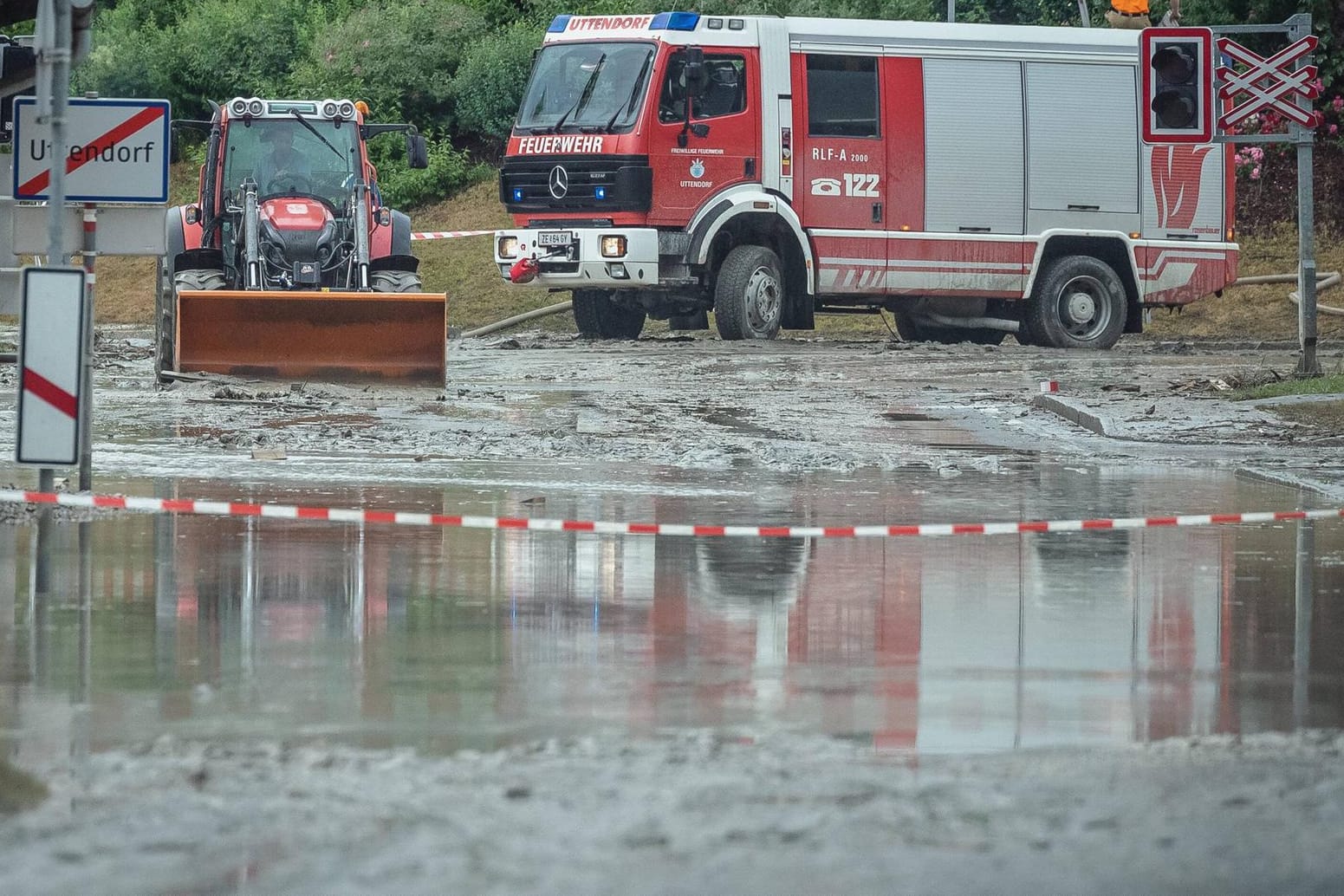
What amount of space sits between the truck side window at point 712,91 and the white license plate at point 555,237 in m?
1.70

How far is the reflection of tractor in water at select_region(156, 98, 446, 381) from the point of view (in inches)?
789

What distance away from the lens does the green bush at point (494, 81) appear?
4078 cm

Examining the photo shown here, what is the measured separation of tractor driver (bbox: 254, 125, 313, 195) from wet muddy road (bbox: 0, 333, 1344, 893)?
295 inches

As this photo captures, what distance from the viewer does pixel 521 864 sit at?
4.77 metres

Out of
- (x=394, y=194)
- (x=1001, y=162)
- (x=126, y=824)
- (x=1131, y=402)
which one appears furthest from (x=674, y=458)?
(x=394, y=194)

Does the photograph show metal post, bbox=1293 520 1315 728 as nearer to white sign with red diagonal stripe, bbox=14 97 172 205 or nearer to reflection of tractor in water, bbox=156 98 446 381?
white sign with red diagonal stripe, bbox=14 97 172 205

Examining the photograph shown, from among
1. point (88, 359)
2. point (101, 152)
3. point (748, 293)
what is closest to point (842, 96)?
point (748, 293)

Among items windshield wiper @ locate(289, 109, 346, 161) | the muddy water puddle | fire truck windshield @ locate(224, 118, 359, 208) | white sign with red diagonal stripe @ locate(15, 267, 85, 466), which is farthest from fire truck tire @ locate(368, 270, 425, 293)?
white sign with red diagonal stripe @ locate(15, 267, 85, 466)

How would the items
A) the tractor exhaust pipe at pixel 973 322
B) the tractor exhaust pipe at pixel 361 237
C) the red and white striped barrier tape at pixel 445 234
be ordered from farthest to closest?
the red and white striped barrier tape at pixel 445 234 < the tractor exhaust pipe at pixel 973 322 < the tractor exhaust pipe at pixel 361 237

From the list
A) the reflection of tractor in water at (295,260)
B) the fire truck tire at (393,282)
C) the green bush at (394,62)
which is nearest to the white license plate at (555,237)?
the reflection of tractor in water at (295,260)

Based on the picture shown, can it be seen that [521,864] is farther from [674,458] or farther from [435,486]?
[674,458]

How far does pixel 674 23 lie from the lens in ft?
84.9

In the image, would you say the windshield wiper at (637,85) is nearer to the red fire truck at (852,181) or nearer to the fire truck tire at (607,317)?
the red fire truck at (852,181)

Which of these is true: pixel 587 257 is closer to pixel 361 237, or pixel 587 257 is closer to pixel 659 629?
pixel 361 237
